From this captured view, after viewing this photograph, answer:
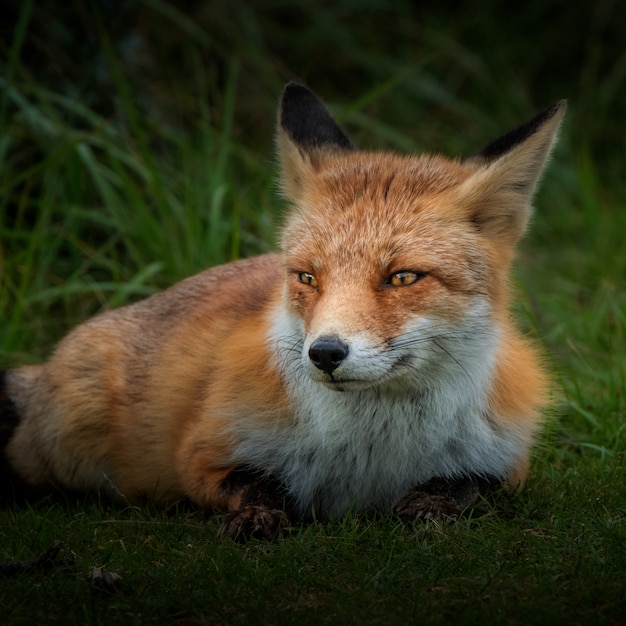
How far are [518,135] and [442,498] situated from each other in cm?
173

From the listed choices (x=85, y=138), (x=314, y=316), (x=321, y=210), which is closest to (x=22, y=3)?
(x=85, y=138)

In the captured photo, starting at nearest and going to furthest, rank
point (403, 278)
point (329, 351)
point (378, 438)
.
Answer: point (329, 351) → point (403, 278) → point (378, 438)

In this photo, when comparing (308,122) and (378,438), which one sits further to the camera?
(308,122)

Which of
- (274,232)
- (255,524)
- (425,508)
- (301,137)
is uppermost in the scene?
(301,137)

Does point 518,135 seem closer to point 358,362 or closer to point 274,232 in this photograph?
point 358,362

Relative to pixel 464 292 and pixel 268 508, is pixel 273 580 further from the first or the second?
pixel 464 292

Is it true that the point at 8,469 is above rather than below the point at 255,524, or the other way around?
below

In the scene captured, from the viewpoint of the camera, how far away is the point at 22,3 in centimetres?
812

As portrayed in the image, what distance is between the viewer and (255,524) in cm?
453

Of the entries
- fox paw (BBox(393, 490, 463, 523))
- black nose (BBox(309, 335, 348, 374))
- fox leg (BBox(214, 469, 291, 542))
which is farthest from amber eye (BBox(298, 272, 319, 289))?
fox paw (BBox(393, 490, 463, 523))

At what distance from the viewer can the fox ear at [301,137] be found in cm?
502

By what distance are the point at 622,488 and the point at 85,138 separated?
450 cm

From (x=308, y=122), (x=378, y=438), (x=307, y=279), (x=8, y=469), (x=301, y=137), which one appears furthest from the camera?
(x=8, y=469)

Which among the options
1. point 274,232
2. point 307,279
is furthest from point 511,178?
point 274,232
